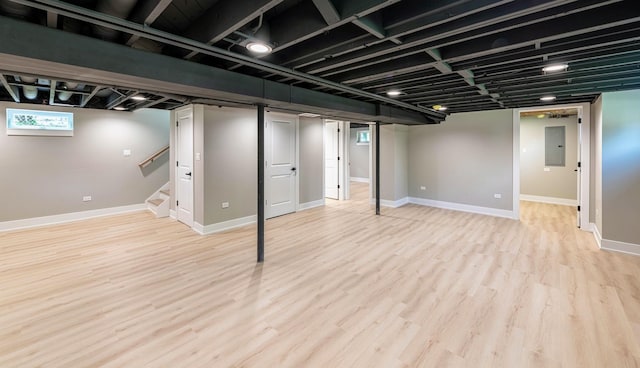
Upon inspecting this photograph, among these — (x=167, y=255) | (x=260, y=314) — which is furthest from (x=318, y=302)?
(x=167, y=255)

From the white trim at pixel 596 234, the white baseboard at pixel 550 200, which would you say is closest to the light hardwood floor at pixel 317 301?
the white trim at pixel 596 234

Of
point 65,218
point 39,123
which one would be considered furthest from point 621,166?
point 39,123

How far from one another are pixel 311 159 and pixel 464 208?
3.81 metres

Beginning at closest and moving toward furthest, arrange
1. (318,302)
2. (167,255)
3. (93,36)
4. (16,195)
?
(93,36), (318,302), (167,255), (16,195)

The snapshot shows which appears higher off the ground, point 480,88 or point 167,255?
point 480,88

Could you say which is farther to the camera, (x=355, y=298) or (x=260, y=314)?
(x=355, y=298)

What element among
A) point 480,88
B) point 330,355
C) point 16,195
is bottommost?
point 330,355

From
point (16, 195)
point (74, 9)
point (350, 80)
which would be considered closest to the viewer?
point (74, 9)

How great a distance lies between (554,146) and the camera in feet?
23.8

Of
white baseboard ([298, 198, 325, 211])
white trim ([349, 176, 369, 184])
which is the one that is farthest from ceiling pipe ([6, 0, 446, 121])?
white trim ([349, 176, 369, 184])

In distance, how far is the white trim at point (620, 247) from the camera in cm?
393

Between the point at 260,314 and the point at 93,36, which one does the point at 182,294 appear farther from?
the point at 93,36

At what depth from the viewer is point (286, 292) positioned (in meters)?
2.88

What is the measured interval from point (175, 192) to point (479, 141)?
21.9ft
